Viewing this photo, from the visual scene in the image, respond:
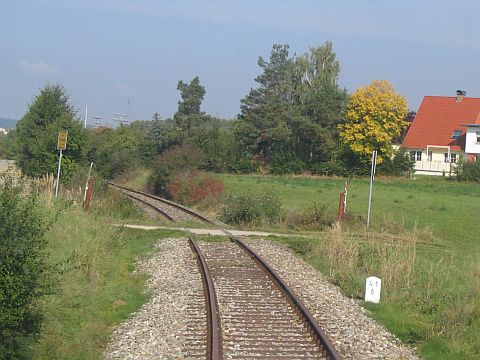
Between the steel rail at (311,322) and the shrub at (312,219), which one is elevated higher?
the shrub at (312,219)

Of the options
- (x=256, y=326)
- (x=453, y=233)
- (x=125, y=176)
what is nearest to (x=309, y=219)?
(x=453, y=233)

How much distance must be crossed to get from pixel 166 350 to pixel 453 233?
21408 mm

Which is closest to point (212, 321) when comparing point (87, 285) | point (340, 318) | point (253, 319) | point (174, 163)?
point (253, 319)

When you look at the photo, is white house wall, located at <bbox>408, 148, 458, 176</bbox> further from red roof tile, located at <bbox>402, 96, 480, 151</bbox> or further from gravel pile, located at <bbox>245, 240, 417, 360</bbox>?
gravel pile, located at <bbox>245, 240, 417, 360</bbox>

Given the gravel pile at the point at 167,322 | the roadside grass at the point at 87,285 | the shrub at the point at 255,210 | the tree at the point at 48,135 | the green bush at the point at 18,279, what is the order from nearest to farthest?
the green bush at the point at 18,279, the gravel pile at the point at 167,322, the roadside grass at the point at 87,285, the shrub at the point at 255,210, the tree at the point at 48,135

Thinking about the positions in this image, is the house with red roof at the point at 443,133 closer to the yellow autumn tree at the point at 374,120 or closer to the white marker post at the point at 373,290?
the yellow autumn tree at the point at 374,120

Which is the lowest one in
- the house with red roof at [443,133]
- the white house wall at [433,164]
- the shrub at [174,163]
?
the shrub at [174,163]

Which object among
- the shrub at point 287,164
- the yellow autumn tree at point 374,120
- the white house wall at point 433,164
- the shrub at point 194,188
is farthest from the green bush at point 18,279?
the white house wall at point 433,164

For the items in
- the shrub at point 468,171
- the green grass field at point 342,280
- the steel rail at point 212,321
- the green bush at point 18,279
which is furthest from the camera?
the shrub at point 468,171

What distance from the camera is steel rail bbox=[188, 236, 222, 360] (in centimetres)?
903

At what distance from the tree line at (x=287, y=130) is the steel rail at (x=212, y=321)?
4582 cm

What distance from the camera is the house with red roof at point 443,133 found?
7200 centimetres

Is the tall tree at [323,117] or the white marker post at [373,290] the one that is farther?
the tall tree at [323,117]

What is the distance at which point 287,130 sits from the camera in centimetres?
A: 7631
